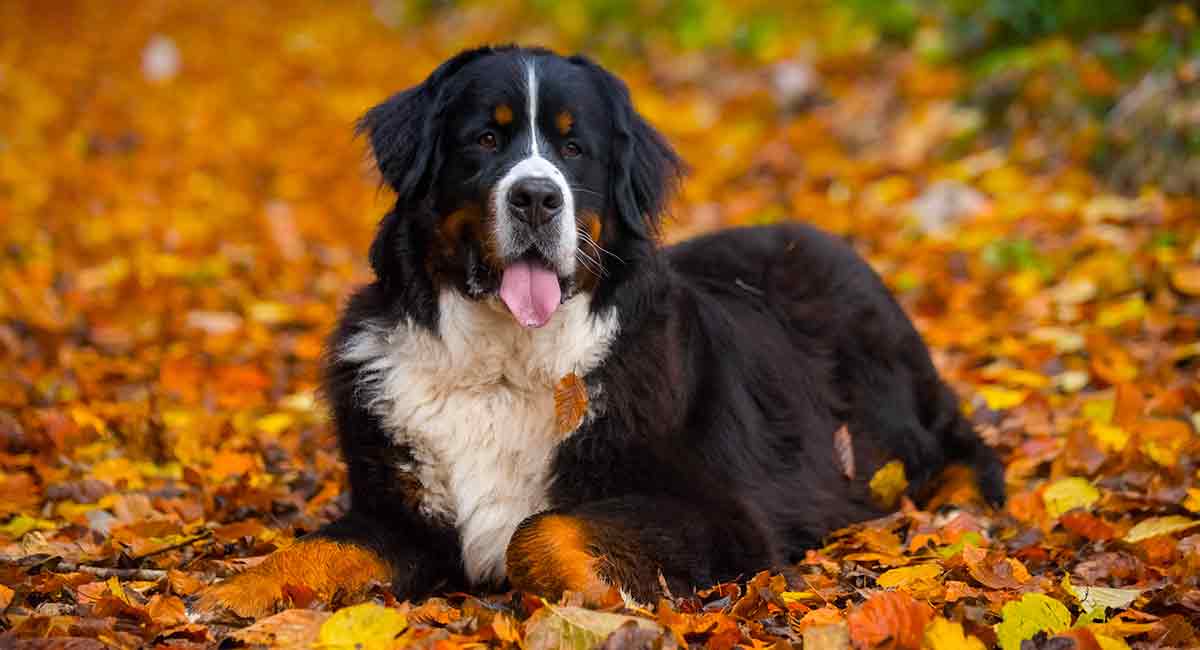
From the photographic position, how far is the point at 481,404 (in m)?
4.15

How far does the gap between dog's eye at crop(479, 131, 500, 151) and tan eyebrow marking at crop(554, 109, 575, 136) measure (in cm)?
20

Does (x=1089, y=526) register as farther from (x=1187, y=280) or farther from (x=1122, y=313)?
(x=1187, y=280)

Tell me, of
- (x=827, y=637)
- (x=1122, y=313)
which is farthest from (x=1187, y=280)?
(x=827, y=637)

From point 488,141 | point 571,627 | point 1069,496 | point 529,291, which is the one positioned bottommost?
point 1069,496

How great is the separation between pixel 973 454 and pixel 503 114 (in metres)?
2.45

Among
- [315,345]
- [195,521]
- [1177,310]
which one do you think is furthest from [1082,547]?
[315,345]

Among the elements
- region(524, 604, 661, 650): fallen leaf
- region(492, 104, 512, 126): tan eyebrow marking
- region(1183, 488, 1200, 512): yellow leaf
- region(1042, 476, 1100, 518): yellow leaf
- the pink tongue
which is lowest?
region(1042, 476, 1100, 518): yellow leaf

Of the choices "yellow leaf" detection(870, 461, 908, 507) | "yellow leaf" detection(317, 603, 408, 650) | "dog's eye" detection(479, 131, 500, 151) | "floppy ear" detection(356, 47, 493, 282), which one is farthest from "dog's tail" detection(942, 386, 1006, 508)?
"yellow leaf" detection(317, 603, 408, 650)

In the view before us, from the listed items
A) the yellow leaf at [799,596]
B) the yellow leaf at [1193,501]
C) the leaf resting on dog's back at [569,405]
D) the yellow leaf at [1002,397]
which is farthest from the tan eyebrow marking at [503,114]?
the yellow leaf at [1002,397]

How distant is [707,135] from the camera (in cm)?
1151

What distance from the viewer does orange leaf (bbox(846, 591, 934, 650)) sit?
328cm

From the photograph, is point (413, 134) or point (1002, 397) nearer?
point (413, 134)

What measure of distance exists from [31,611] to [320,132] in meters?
10.8

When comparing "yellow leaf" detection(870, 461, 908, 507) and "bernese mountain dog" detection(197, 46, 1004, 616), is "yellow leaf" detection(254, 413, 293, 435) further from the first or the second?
"yellow leaf" detection(870, 461, 908, 507)
